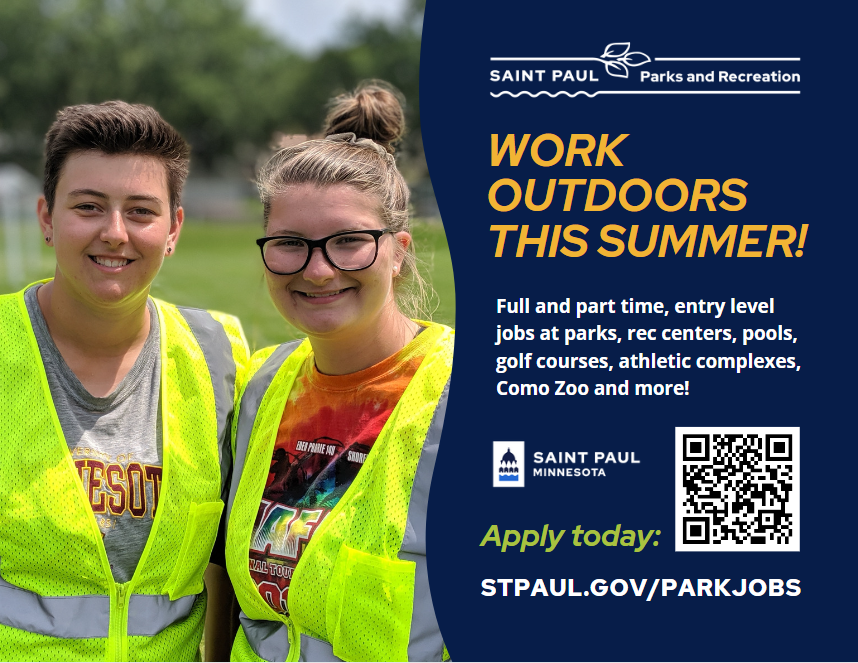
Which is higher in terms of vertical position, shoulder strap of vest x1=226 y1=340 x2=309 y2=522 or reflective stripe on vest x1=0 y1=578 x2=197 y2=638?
shoulder strap of vest x1=226 y1=340 x2=309 y2=522

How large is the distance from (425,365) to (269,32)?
57.8m

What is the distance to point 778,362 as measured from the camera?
2.15m

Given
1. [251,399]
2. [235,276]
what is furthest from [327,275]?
[235,276]

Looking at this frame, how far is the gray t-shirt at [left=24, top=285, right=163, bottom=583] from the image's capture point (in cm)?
224

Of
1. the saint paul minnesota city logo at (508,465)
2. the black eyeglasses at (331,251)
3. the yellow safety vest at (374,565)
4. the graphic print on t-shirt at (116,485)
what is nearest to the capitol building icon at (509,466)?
the saint paul minnesota city logo at (508,465)

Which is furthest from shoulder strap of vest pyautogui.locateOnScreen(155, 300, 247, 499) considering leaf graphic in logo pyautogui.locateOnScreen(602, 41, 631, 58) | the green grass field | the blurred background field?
the blurred background field

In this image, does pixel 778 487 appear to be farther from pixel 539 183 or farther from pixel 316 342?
pixel 316 342

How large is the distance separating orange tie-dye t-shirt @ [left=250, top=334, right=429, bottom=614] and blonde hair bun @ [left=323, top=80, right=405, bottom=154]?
73cm

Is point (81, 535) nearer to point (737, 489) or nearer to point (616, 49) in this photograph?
point (737, 489)

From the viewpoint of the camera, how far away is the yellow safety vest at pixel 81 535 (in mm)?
2172

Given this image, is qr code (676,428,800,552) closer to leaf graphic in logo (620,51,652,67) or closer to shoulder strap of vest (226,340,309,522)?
leaf graphic in logo (620,51,652,67)

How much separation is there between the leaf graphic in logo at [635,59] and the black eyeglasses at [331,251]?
75 cm

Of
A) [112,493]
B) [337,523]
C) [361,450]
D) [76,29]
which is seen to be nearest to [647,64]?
[361,450]

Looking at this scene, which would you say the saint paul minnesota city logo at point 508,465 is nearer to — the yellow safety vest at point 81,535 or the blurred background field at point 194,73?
the yellow safety vest at point 81,535
